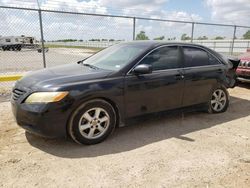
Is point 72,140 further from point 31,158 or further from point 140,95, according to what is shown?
point 140,95

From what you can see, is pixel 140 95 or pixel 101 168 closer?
pixel 101 168

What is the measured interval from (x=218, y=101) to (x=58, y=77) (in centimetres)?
365

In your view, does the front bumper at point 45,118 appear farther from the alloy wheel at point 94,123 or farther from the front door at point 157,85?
the front door at point 157,85

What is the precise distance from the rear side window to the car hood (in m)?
1.82

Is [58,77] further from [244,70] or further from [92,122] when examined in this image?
[244,70]

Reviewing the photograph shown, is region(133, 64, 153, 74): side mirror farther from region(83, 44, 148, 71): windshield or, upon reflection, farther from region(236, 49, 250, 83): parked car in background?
region(236, 49, 250, 83): parked car in background

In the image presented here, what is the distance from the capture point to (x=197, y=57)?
501cm

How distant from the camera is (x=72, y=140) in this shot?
387 centimetres

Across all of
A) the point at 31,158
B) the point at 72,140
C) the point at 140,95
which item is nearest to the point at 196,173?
the point at 140,95

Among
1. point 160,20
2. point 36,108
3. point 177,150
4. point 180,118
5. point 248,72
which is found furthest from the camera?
point 160,20

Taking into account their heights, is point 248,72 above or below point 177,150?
above

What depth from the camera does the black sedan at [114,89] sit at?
3389mm

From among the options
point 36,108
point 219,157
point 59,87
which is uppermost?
point 59,87

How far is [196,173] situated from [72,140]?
196cm
